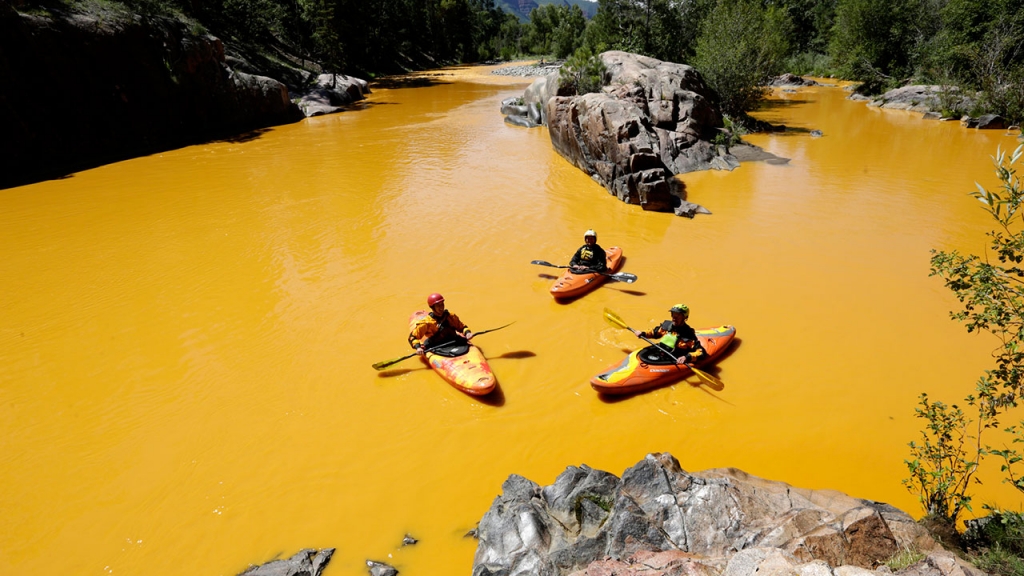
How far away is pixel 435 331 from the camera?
7.27 m

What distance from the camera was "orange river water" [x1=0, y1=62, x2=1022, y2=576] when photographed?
519 cm

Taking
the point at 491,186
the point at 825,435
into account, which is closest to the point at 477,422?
the point at 825,435

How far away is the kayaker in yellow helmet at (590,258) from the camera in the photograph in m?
9.05

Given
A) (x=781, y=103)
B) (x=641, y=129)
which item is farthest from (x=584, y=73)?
(x=781, y=103)

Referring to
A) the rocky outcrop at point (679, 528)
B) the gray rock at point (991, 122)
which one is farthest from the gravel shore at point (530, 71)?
the rocky outcrop at point (679, 528)

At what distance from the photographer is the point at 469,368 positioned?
265 inches

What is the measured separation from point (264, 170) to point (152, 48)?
831cm

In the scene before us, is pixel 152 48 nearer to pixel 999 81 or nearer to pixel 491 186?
pixel 491 186

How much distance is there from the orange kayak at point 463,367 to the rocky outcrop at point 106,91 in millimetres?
16734

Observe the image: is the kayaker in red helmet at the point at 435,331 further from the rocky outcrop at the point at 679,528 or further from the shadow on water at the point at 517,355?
the rocky outcrop at the point at 679,528

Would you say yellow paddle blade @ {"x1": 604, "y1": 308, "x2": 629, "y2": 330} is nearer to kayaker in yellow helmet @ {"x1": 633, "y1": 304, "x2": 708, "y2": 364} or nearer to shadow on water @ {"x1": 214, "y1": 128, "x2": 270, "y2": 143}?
kayaker in yellow helmet @ {"x1": 633, "y1": 304, "x2": 708, "y2": 364}

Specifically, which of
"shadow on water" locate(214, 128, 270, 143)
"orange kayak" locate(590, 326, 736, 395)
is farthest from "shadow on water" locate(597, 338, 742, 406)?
"shadow on water" locate(214, 128, 270, 143)

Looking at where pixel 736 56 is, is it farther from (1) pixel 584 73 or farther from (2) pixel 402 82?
(2) pixel 402 82

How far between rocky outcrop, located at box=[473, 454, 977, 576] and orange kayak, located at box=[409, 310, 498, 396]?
1971 millimetres
